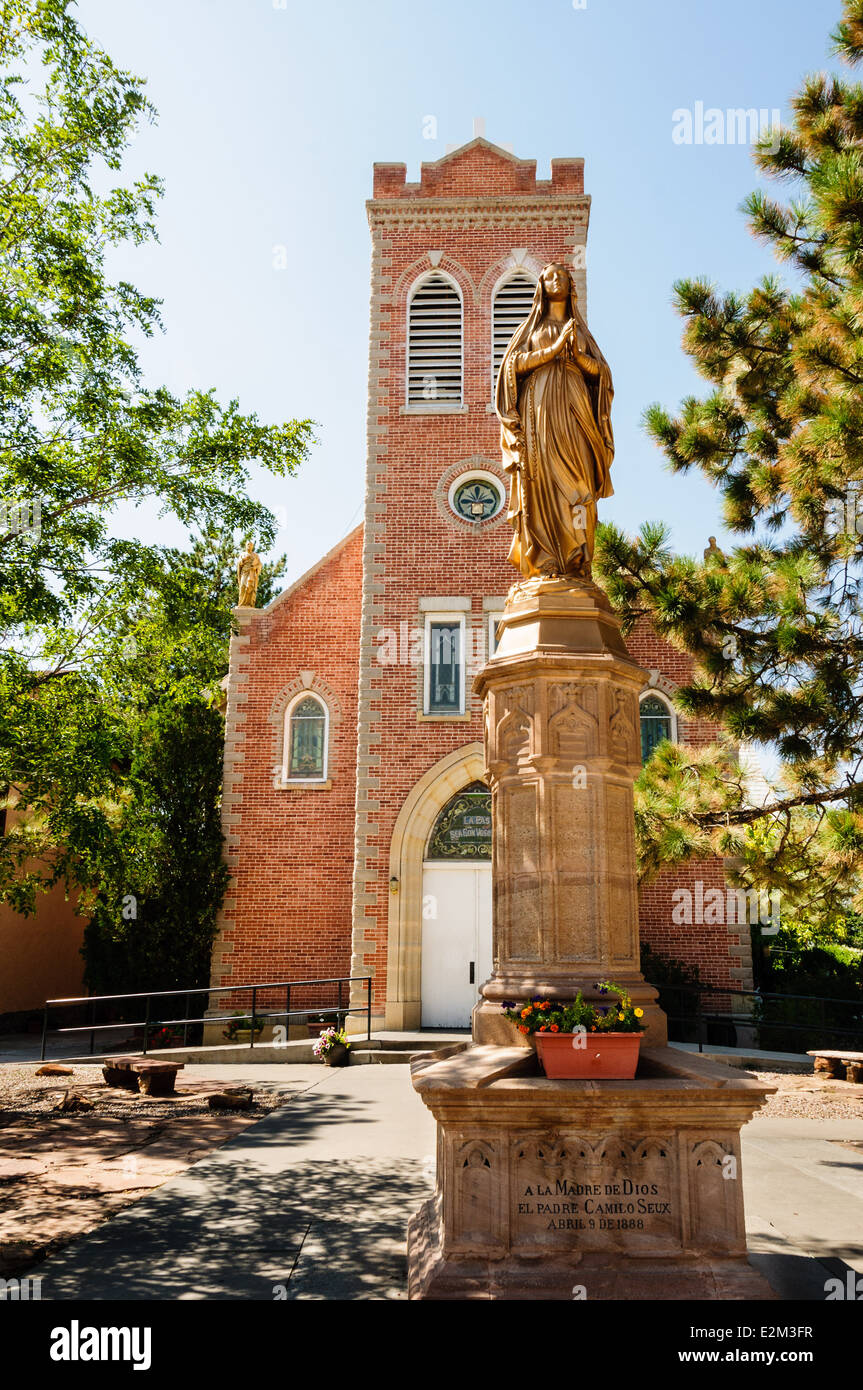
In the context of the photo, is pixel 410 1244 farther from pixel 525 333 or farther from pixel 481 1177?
pixel 525 333

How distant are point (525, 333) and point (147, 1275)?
565 centimetres

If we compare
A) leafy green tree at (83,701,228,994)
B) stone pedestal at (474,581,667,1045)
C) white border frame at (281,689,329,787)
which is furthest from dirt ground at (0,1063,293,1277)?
white border frame at (281,689,329,787)

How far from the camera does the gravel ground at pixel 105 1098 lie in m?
9.32

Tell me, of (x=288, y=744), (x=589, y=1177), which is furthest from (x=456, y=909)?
(x=589, y=1177)

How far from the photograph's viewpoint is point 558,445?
234 inches

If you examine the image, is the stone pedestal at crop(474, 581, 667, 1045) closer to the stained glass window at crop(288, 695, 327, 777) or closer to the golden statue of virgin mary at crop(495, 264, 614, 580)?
the golden statue of virgin mary at crop(495, 264, 614, 580)

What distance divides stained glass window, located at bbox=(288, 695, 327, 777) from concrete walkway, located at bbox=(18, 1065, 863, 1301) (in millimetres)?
9124

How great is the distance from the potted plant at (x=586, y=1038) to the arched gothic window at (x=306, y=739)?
42.3 ft

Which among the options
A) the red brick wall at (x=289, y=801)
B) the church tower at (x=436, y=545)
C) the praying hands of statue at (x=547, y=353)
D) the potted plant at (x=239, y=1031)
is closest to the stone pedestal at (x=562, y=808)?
the praying hands of statue at (x=547, y=353)

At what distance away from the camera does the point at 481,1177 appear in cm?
434

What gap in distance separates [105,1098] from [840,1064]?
8723mm

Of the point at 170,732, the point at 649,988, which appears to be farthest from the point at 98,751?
the point at 170,732

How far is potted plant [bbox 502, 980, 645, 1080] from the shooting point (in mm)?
4539
